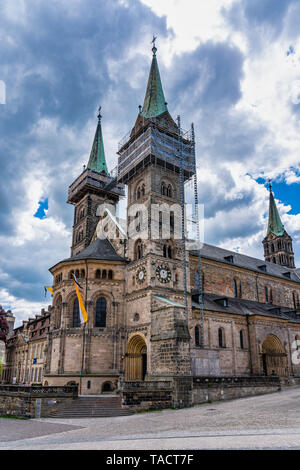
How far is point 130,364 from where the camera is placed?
1315 inches

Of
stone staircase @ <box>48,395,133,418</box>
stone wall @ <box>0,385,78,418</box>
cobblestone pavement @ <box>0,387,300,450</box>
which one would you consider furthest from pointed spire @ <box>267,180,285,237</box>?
stone wall @ <box>0,385,78,418</box>

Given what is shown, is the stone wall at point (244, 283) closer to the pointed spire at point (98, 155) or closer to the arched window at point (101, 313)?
the arched window at point (101, 313)

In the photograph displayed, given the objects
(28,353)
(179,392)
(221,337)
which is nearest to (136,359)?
(179,392)

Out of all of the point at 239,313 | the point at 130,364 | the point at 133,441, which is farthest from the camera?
the point at 239,313

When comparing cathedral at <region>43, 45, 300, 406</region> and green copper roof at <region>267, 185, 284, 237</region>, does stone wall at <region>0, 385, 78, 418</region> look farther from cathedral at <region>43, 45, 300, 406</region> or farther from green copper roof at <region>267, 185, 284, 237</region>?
green copper roof at <region>267, 185, 284, 237</region>

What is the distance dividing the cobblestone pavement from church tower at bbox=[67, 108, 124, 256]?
32.0 meters

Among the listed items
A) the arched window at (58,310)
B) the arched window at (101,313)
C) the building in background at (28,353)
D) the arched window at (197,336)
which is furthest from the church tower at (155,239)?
the building in background at (28,353)

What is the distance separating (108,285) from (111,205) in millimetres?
22497

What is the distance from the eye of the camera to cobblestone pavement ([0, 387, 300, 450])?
1196 cm

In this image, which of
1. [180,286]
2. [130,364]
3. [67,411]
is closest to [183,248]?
[180,286]

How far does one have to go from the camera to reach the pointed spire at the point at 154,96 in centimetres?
4344

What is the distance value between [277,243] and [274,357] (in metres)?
40.0

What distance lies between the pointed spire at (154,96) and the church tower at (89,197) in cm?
1115
